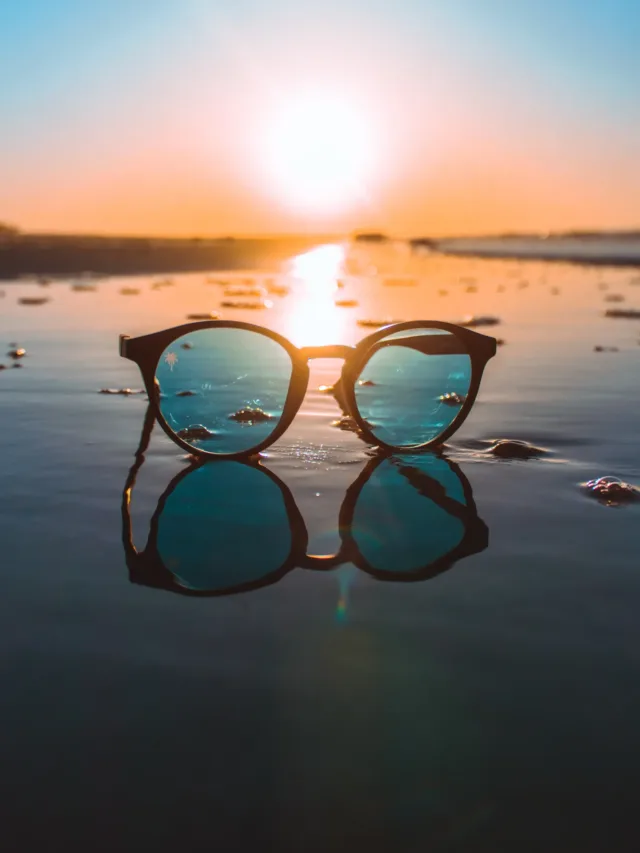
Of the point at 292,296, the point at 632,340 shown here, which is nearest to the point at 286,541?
the point at 632,340

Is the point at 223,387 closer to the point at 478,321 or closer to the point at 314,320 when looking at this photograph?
the point at 478,321

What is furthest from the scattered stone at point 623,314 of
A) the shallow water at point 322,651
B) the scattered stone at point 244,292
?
the shallow water at point 322,651

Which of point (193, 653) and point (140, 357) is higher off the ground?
point (140, 357)

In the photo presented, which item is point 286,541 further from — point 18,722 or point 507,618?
point 18,722

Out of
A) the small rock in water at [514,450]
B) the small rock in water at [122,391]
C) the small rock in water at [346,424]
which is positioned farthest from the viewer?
the small rock in water at [122,391]

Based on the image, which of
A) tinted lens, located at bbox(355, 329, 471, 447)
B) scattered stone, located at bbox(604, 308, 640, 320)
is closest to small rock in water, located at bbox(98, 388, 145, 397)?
tinted lens, located at bbox(355, 329, 471, 447)

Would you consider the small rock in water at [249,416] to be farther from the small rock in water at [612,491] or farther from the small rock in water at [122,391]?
the small rock in water at [612,491]
